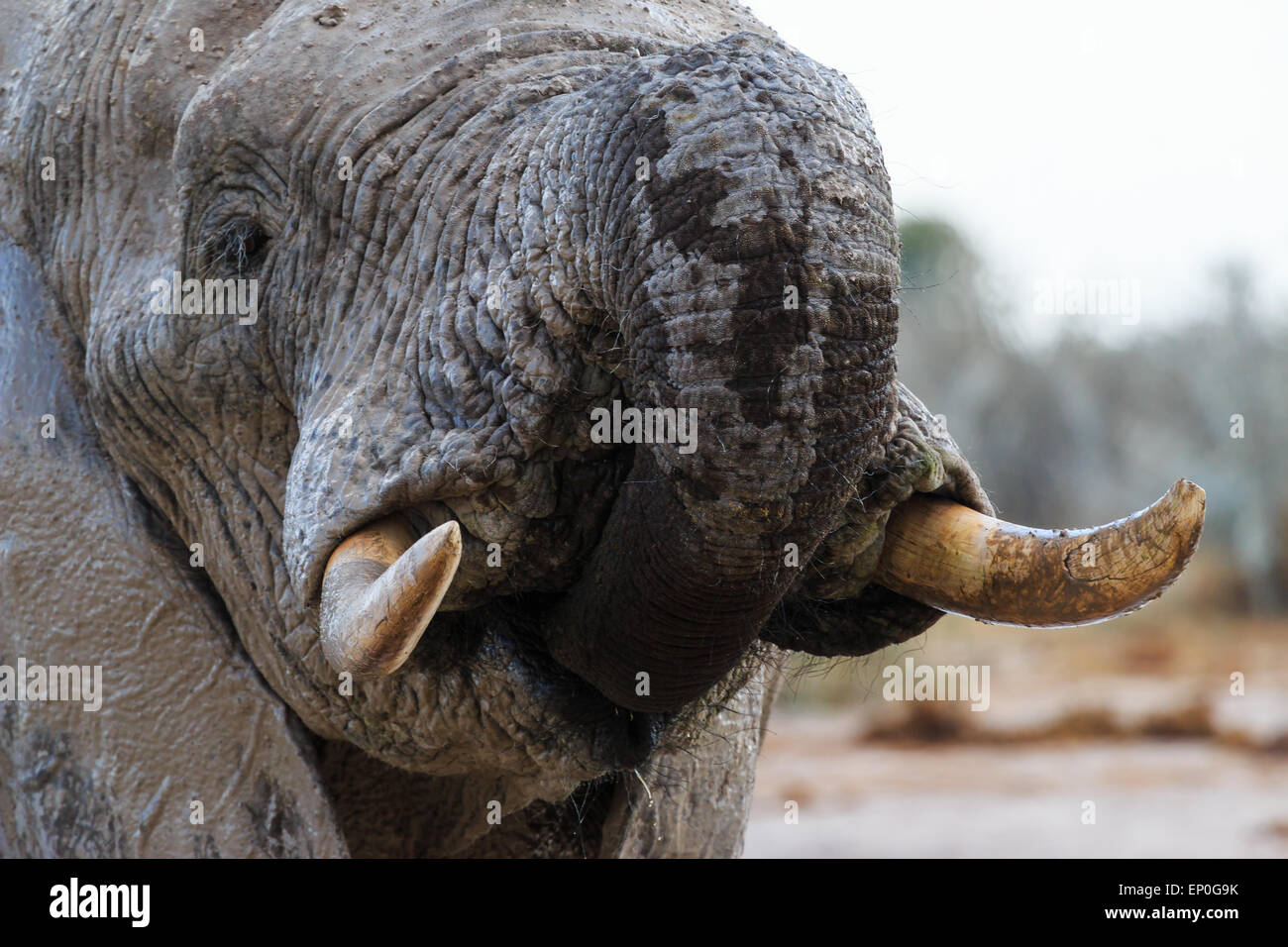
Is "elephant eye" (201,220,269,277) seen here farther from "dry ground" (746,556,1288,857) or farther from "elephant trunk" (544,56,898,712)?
"dry ground" (746,556,1288,857)

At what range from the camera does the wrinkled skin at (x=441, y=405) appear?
6.57 feet

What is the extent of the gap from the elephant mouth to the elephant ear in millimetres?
609

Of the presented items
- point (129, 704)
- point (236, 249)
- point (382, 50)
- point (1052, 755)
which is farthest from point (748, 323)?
point (1052, 755)

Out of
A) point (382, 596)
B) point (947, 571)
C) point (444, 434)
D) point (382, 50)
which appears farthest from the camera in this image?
point (382, 50)

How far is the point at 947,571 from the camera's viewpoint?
95.2 inches

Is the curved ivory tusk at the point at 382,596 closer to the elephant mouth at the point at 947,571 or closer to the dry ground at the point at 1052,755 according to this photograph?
the elephant mouth at the point at 947,571

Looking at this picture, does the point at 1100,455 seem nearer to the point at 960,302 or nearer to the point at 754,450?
the point at 960,302

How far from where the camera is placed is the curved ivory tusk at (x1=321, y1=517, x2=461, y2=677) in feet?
6.59

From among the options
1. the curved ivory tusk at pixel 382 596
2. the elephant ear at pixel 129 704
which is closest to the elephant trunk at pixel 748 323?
the curved ivory tusk at pixel 382 596

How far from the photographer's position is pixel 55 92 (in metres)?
3.10

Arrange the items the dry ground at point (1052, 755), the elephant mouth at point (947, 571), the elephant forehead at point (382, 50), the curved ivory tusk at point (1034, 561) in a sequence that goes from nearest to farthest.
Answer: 1. the elephant mouth at point (947, 571)
2. the curved ivory tusk at point (1034, 561)
3. the elephant forehead at point (382, 50)
4. the dry ground at point (1052, 755)

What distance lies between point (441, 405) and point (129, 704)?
0.94m

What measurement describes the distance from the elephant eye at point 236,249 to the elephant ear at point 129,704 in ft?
1.45

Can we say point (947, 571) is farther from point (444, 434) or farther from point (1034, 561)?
point (444, 434)
